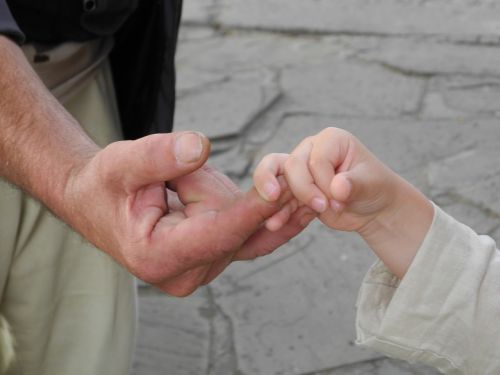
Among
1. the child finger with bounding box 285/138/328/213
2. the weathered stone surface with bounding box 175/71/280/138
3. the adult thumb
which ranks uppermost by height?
the adult thumb

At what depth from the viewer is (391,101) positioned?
3.31 m

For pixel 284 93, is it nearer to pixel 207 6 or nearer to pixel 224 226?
pixel 207 6

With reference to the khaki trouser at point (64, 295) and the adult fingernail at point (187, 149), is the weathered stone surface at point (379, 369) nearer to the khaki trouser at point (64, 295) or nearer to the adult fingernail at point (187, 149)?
the khaki trouser at point (64, 295)

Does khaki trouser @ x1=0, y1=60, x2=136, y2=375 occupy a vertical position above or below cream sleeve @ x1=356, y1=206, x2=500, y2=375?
below

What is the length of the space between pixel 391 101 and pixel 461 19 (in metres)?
0.80

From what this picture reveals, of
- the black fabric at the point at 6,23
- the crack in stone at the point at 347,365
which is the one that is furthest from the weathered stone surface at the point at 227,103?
the black fabric at the point at 6,23

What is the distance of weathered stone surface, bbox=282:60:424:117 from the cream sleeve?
1.89 meters

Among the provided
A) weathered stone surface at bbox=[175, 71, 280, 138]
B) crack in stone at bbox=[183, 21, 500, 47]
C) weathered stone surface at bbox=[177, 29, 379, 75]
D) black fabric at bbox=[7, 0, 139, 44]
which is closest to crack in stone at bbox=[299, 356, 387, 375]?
black fabric at bbox=[7, 0, 139, 44]

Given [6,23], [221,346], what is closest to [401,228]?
[6,23]

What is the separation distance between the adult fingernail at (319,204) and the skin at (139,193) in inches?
1.7

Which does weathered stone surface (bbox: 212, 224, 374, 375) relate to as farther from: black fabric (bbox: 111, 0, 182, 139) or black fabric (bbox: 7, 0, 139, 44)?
black fabric (bbox: 7, 0, 139, 44)

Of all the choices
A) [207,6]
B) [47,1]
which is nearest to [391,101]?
[207,6]

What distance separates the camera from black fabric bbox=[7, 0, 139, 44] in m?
1.63

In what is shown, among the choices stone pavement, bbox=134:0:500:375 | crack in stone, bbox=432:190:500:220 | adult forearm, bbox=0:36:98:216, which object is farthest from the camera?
crack in stone, bbox=432:190:500:220
